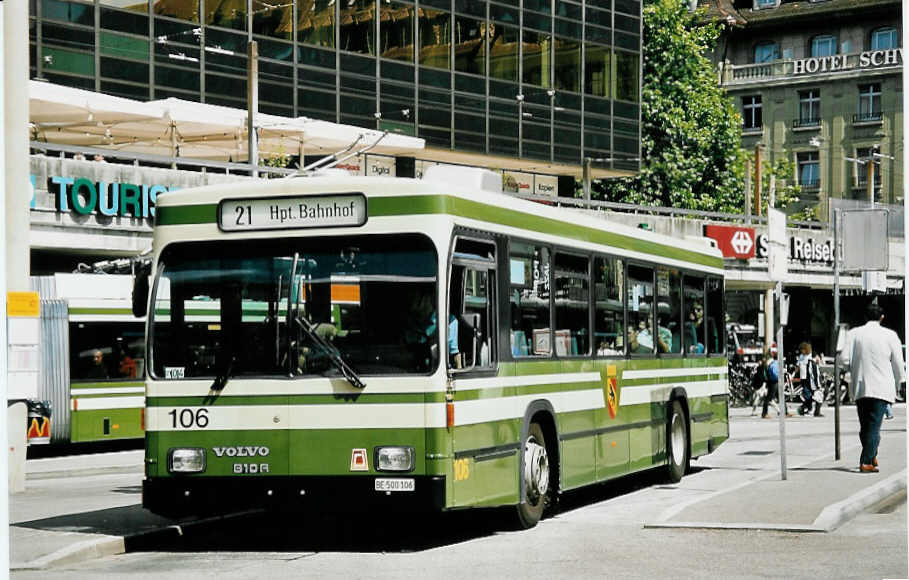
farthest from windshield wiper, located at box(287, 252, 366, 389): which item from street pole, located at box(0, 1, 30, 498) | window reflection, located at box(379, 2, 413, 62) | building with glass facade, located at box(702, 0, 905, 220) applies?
building with glass facade, located at box(702, 0, 905, 220)

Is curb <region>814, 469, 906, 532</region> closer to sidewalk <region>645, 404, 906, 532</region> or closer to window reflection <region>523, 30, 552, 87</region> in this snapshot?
sidewalk <region>645, 404, 906, 532</region>

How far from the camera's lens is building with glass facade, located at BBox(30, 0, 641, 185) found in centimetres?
4184

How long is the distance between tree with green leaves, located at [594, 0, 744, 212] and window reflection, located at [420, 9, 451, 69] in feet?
45.6

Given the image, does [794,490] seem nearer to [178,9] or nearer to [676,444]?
[676,444]

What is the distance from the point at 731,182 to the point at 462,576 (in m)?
57.3

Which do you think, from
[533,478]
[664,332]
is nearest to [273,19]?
[664,332]

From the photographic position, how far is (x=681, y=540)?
1246 cm

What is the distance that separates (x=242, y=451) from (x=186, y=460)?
0.44 metres

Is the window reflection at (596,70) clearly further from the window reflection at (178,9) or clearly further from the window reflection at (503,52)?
the window reflection at (178,9)

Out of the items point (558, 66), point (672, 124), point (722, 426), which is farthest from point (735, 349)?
point (722, 426)

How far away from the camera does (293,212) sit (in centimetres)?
1221

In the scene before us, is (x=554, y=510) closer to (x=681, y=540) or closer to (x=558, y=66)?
(x=681, y=540)

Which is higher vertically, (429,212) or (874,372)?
(429,212)

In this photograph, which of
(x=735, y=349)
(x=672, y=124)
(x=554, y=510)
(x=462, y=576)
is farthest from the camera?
(x=672, y=124)
